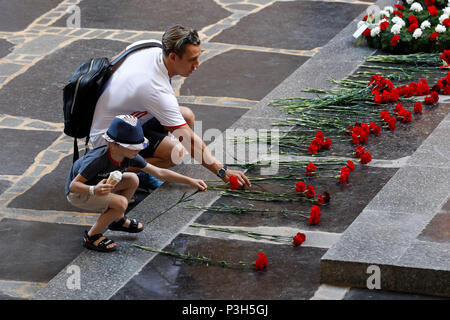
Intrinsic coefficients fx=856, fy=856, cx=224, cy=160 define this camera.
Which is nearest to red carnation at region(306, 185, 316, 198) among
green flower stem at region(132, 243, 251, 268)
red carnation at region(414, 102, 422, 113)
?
green flower stem at region(132, 243, 251, 268)

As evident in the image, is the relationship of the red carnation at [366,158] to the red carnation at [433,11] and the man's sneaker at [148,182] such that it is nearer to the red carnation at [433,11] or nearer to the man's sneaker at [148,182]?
the man's sneaker at [148,182]

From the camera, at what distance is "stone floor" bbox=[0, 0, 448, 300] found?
16.4ft

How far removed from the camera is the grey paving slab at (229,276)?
15.8ft

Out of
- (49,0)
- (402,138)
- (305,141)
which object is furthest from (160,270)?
(49,0)

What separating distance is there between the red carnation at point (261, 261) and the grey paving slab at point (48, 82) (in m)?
Answer: 3.56

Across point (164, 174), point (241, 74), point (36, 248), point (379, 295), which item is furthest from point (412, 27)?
point (36, 248)

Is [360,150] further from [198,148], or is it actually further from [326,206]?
[198,148]

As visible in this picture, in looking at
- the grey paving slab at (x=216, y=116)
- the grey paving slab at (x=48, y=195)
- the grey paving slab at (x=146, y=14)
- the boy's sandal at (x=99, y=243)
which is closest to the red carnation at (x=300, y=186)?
the boy's sandal at (x=99, y=243)

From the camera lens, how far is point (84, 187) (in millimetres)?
5184

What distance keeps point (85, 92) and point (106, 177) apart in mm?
733

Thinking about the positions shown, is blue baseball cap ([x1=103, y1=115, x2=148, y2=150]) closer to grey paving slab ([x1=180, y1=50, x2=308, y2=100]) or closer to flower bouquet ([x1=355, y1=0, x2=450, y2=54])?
grey paving slab ([x1=180, y1=50, x2=308, y2=100])

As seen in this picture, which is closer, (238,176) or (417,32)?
(238,176)
